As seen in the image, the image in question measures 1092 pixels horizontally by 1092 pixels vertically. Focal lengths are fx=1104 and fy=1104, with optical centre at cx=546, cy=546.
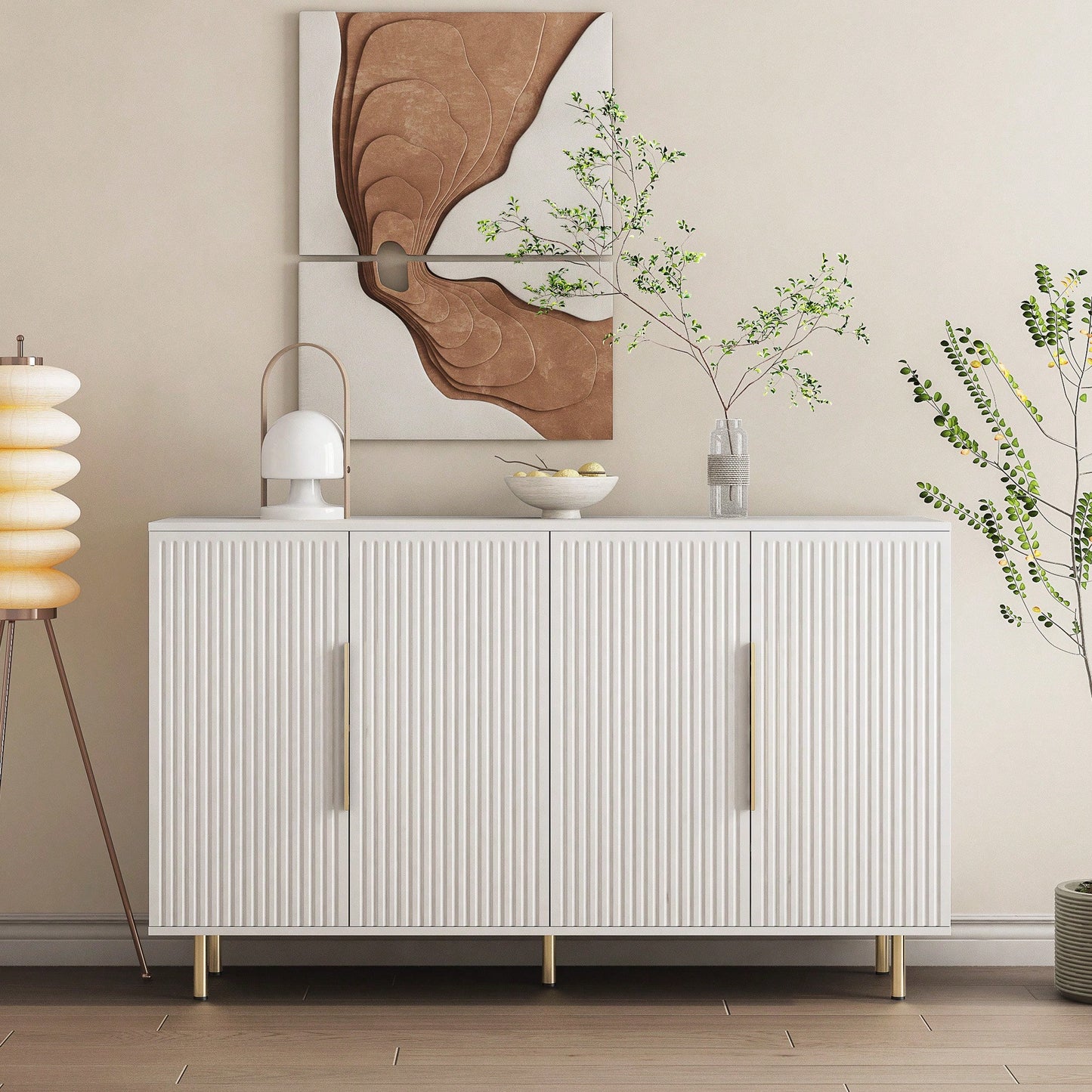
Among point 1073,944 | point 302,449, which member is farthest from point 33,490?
point 1073,944

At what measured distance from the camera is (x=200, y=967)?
2449 millimetres

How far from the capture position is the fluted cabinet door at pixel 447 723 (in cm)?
235

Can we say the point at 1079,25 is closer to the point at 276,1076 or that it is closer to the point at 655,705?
the point at 655,705

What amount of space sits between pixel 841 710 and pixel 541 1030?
0.93 m

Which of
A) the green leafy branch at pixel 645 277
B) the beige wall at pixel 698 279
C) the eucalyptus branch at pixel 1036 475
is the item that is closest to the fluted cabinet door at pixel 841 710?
the eucalyptus branch at pixel 1036 475

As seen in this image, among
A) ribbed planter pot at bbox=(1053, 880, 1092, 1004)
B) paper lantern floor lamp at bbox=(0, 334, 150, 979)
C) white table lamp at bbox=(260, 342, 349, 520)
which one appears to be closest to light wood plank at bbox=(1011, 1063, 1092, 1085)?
ribbed planter pot at bbox=(1053, 880, 1092, 1004)

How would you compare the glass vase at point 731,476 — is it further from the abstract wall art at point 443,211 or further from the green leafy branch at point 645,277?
the abstract wall art at point 443,211

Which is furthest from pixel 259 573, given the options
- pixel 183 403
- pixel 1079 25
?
pixel 1079 25

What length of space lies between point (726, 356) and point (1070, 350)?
83 centimetres

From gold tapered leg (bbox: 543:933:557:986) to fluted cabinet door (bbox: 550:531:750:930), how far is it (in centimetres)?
18

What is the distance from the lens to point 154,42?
2.67m

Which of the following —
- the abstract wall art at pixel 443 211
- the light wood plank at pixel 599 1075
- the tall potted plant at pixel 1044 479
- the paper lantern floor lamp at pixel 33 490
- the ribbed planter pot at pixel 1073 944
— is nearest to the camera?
the light wood plank at pixel 599 1075

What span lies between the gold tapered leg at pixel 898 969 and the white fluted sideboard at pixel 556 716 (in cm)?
17

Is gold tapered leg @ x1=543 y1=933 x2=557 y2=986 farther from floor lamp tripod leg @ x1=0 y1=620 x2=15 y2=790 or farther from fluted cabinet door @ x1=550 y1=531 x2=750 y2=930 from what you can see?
floor lamp tripod leg @ x1=0 y1=620 x2=15 y2=790
